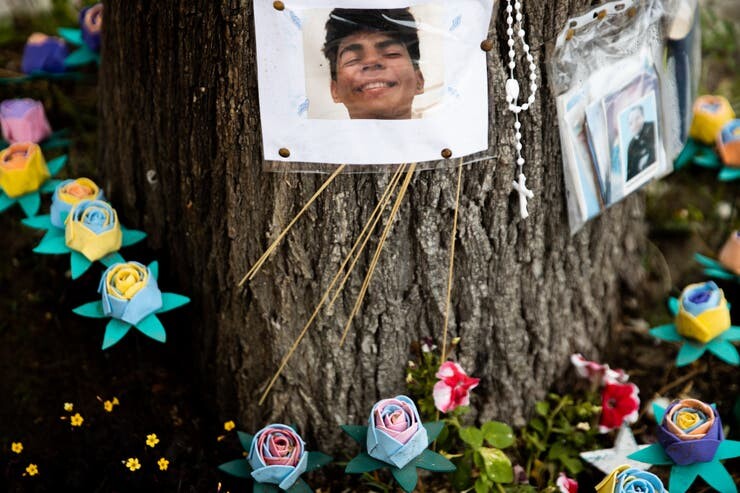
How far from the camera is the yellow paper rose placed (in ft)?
7.22

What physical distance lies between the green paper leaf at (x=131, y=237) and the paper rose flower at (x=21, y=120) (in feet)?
1.92

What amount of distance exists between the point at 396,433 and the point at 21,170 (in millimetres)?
1229

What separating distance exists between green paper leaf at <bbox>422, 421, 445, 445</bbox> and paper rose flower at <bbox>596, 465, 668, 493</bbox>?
38 centimetres

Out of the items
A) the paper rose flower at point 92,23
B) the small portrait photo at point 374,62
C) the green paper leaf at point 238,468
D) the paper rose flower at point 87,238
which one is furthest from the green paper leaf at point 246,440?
the paper rose flower at point 92,23

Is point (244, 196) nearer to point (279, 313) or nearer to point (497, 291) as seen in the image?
point (279, 313)

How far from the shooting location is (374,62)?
1697mm

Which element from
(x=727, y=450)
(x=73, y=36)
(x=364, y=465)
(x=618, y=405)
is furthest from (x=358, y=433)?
(x=73, y=36)

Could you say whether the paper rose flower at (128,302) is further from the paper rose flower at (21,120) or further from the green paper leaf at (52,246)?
the paper rose flower at (21,120)

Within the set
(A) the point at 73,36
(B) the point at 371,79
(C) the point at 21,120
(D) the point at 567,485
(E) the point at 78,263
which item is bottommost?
(D) the point at 567,485

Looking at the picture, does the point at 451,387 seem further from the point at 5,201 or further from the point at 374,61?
the point at 5,201

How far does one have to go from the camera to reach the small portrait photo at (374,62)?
1.66 metres

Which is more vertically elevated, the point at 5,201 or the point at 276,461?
the point at 5,201

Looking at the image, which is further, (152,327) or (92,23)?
(92,23)

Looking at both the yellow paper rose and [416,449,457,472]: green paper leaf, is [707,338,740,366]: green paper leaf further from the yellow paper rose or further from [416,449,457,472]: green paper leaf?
the yellow paper rose
